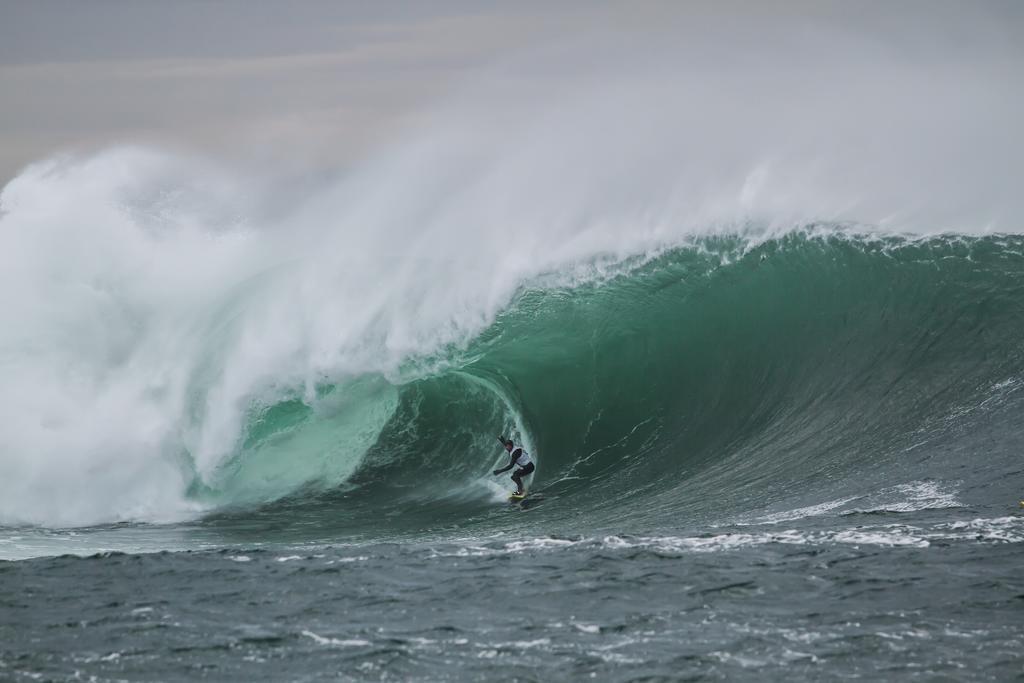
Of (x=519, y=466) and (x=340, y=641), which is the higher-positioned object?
(x=519, y=466)

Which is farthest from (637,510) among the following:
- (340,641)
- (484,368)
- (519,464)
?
(340,641)

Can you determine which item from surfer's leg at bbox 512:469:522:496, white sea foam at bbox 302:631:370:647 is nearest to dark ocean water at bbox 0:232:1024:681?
white sea foam at bbox 302:631:370:647

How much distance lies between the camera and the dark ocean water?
8.09 metres

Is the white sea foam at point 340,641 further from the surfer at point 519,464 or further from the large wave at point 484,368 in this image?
the surfer at point 519,464

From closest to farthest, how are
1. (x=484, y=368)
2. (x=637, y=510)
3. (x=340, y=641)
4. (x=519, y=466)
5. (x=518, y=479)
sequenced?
1. (x=340, y=641)
2. (x=637, y=510)
3. (x=518, y=479)
4. (x=519, y=466)
5. (x=484, y=368)

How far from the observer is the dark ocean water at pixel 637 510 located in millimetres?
8086

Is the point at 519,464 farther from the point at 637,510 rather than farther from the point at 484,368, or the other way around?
the point at 484,368

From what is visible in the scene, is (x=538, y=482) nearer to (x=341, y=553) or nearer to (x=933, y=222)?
(x=341, y=553)

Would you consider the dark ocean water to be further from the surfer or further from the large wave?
the surfer

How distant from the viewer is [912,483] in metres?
12.3

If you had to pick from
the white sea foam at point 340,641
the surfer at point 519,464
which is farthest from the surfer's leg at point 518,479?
the white sea foam at point 340,641

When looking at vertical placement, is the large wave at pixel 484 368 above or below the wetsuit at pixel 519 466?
above

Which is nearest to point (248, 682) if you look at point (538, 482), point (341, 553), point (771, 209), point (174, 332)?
point (341, 553)

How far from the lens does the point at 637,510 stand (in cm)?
1274
